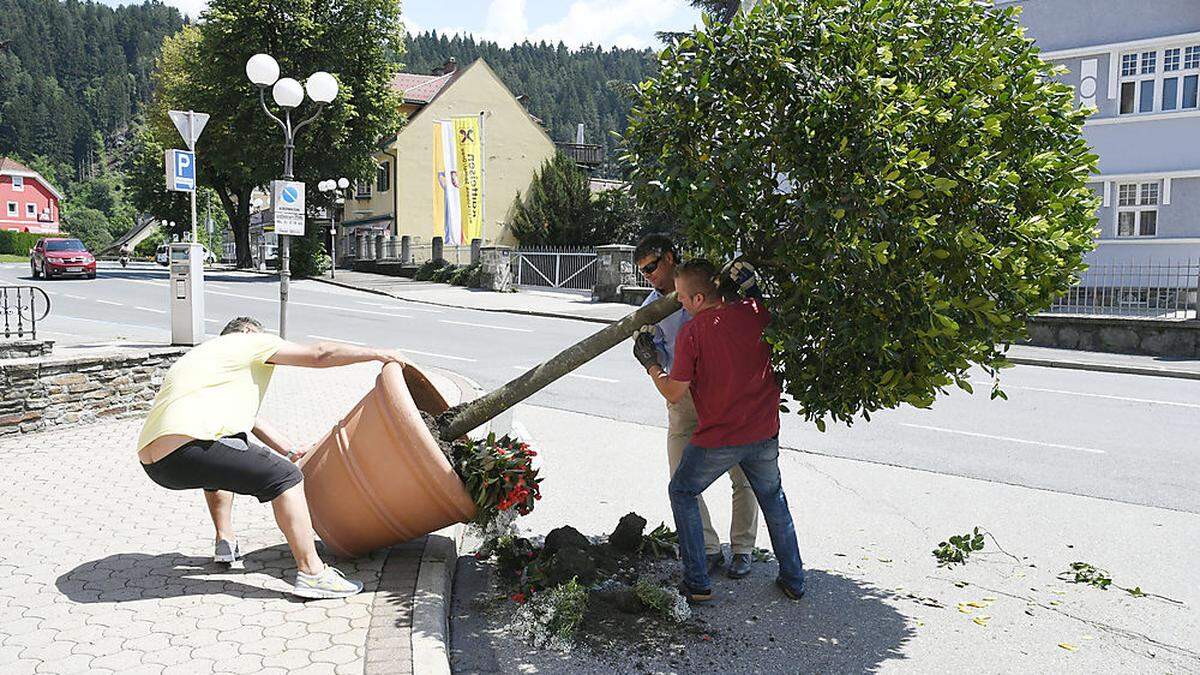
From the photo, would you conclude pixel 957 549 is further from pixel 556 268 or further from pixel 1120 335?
pixel 556 268

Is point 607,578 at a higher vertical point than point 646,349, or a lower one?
lower

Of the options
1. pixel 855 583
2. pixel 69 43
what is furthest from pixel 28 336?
pixel 69 43

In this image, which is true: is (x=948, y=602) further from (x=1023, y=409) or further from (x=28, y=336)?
(x=28, y=336)

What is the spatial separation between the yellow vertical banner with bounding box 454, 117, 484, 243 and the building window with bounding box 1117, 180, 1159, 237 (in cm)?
2163

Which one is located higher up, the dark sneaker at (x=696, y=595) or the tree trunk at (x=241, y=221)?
the tree trunk at (x=241, y=221)

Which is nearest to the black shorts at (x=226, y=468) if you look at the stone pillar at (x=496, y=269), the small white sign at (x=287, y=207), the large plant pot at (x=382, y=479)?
the large plant pot at (x=382, y=479)

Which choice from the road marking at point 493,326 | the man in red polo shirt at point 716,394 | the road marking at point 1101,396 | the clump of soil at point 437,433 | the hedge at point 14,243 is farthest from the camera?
the hedge at point 14,243

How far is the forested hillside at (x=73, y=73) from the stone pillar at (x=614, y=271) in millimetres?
121781

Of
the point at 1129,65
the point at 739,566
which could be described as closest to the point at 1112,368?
the point at 1129,65

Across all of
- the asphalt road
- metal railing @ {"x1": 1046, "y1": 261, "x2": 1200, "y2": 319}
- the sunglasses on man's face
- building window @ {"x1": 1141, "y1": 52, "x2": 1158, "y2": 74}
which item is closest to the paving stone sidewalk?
the sunglasses on man's face

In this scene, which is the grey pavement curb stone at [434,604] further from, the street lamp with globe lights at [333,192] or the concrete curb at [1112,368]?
the street lamp with globe lights at [333,192]

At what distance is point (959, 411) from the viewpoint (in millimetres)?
10055

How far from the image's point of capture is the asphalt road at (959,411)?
7.33 metres

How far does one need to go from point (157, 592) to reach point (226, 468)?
2.36 feet
